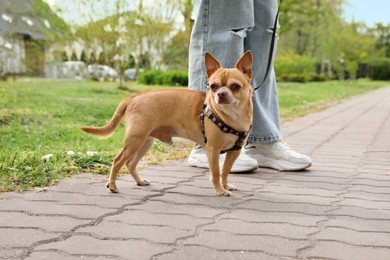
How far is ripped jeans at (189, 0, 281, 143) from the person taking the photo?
402cm

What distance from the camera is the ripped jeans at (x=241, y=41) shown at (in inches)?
158

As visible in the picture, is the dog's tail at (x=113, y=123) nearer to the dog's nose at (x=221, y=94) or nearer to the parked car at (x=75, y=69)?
the dog's nose at (x=221, y=94)

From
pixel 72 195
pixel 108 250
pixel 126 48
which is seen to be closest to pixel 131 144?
pixel 72 195

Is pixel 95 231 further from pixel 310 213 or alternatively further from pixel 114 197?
pixel 310 213

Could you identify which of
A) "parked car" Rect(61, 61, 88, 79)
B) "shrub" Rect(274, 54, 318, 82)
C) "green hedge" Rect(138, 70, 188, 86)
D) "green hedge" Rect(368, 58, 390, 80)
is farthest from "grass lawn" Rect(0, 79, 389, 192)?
"green hedge" Rect(368, 58, 390, 80)

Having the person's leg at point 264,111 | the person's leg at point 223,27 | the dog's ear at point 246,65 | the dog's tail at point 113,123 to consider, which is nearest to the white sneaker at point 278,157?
the person's leg at point 264,111

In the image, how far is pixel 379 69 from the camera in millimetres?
47906

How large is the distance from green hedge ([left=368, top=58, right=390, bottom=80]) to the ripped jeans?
46250mm

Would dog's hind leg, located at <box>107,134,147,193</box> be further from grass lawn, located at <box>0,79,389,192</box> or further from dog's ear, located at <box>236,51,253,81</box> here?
dog's ear, located at <box>236,51,253,81</box>

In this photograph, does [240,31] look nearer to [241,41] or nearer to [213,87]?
[241,41]

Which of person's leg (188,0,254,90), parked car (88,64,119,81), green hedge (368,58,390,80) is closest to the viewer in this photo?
Answer: person's leg (188,0,254,90)

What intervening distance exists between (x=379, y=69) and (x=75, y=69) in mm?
30982

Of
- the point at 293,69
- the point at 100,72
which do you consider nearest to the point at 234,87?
the point at 100,72

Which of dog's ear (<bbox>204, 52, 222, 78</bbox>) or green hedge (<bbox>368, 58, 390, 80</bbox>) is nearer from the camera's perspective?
dog's ear (<bbox>204, 52, 222, 78</bbox>)
